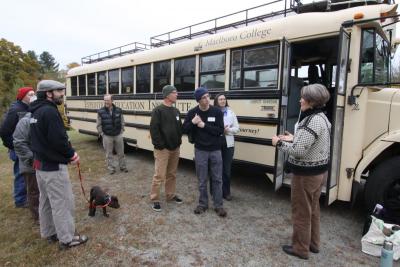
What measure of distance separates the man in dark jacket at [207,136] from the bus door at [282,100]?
753 mm

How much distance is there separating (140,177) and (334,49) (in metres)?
4.09

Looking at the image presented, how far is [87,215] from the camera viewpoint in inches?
152

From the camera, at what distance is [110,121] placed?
5852 millimetres

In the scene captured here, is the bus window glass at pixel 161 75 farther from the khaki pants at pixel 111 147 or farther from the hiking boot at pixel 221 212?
the hiking boot at pixel 221 212

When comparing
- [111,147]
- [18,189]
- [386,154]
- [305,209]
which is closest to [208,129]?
[305,209]

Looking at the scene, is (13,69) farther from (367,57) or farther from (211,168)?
(367,57)

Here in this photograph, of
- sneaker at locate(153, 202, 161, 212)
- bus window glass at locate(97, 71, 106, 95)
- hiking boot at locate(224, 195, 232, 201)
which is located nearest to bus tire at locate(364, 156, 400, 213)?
hiking boot at locate(224, 195, 232, 201)

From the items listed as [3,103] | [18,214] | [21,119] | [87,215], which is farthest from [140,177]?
[3,103]

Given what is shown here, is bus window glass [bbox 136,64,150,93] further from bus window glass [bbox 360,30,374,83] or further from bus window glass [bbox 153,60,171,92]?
bus window glass [bbox 360,30,374,83]

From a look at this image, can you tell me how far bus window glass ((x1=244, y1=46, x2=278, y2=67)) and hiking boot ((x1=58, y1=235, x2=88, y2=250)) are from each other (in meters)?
3.11

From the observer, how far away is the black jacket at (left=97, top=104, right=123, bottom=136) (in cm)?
584

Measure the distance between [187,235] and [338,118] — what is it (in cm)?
223

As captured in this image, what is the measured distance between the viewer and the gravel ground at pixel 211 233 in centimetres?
286

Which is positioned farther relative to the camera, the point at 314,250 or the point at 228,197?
the point at 228,197
